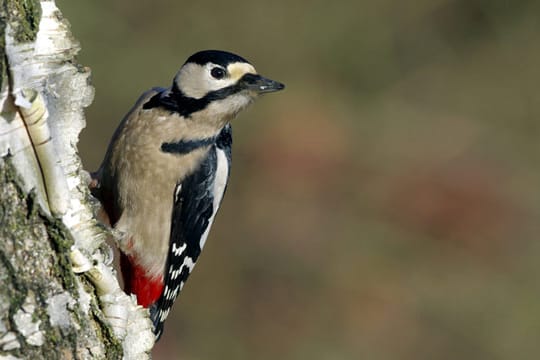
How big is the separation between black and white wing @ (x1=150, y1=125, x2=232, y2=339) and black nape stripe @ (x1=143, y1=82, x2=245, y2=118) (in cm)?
18

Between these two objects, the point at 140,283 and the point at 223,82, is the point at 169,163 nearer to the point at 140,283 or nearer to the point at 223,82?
the point at 223,82

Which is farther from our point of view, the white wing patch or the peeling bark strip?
the white wing patch

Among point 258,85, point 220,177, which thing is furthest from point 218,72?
point 220,177

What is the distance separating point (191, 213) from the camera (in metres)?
3.22

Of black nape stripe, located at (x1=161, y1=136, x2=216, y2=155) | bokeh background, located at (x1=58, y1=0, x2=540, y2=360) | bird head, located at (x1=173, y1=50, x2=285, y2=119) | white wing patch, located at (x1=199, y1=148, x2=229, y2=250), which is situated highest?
bird head, located at (x1=173, y1=50, x2=285, y2=119)

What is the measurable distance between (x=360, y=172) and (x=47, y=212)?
5783 millimetres

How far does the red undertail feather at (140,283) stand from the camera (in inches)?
127

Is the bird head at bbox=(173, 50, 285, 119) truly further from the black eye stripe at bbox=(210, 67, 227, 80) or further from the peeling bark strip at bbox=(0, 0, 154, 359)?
the peeling bark strip at bbox=(0, 0, 154, 359)

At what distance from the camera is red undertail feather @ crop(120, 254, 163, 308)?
3238mm

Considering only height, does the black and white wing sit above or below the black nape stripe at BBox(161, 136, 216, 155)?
below

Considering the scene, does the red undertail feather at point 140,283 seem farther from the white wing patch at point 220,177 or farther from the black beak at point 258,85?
the black beak at point 258,85

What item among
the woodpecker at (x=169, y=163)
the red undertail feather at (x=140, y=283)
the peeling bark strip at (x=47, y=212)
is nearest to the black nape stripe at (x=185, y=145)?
the woodpecker at (x=169, y=163)

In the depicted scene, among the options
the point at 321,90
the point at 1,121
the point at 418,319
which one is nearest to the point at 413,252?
the point at 418,319

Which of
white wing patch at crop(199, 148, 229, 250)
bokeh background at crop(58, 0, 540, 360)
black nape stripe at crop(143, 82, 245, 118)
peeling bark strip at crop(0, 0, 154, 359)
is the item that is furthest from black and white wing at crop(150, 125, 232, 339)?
bokeh background at crop(58, 0, 540, 360)
